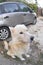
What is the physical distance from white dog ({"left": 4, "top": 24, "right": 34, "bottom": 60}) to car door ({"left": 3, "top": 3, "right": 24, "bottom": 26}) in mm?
3228

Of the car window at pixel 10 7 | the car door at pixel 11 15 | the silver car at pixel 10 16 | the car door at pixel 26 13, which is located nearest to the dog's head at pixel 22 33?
the silver car at pixel 10 16

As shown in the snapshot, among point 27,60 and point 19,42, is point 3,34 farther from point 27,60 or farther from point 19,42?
point 19,42

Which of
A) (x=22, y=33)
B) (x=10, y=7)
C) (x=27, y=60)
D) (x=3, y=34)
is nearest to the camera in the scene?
(x=22, y=33)

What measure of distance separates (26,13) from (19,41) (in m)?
5.72

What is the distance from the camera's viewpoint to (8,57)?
7.75 metres

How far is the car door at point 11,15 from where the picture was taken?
10.7 meters

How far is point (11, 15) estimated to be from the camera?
35.8 feet

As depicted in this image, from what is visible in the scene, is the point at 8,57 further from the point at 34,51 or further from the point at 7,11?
the point at 7,11

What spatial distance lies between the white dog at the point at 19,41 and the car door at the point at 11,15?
3228 mm

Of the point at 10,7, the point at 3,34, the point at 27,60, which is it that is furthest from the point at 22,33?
the point at 10,7

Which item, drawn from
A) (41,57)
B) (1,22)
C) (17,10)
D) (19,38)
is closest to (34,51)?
(41,57)

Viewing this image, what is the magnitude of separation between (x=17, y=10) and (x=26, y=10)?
1.21 m

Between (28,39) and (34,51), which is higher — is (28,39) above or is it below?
above

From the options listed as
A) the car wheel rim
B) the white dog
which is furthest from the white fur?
the car wheel rim
